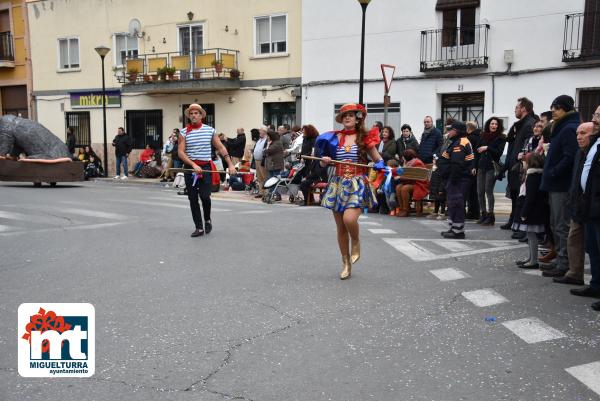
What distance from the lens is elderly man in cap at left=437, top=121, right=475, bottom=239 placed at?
952 cm

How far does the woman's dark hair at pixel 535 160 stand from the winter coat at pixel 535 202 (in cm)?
5

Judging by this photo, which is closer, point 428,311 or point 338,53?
point 428,311

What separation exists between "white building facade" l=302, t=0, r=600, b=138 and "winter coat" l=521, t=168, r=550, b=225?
35.0 ft

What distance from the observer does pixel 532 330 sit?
16.2ft

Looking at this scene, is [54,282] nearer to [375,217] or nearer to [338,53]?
[375,217]

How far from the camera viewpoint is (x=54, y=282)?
633 centimetres

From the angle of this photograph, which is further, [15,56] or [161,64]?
[15,56]

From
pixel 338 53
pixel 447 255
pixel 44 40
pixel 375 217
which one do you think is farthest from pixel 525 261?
pixel 44 40

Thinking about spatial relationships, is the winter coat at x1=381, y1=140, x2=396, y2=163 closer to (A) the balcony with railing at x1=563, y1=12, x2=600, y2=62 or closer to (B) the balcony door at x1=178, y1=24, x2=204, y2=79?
(A) the balcony with railing at x1=563, y1=12, x2=600, y2=62

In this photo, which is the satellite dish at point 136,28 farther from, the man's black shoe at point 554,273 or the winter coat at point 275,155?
the man's black shoe at point 554,273

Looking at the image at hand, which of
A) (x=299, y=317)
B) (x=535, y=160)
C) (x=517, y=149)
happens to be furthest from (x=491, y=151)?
(x=299, y=317)

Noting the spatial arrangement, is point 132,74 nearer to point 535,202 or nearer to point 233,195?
point 233,195

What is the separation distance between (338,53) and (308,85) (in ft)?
5.30

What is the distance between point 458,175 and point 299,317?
516 cm
